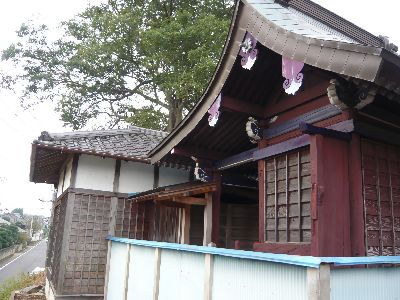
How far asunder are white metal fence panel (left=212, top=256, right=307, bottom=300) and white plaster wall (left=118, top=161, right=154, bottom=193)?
7.54m

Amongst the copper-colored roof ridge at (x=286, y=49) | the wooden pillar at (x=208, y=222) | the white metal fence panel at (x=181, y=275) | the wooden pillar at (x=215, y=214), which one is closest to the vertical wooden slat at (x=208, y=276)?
the white metal fence panel at (x=181, y=275)

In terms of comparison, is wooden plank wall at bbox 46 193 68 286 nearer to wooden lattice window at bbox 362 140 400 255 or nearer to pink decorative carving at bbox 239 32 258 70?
pink decorative carving at bbox 239 32 258 70

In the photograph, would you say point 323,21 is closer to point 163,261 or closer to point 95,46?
point 163,261

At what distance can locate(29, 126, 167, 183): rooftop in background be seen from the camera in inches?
403

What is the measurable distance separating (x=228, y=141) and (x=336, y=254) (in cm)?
372

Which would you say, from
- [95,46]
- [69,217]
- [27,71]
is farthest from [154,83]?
[69,217]

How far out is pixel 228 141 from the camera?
780cm

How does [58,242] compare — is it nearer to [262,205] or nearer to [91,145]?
[91,145]

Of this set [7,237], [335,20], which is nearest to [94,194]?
[335,20]

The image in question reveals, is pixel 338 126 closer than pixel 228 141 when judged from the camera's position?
Yes

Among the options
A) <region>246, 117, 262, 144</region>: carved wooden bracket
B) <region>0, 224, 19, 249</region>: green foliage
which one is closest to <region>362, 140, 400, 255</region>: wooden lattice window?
<region>246, 117, 262, 144</region>: carved wooden bracket

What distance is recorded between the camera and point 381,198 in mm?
4992

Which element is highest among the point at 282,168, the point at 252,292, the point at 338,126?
the point at 338,126

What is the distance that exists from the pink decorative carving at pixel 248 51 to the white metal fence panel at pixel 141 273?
334 cm
